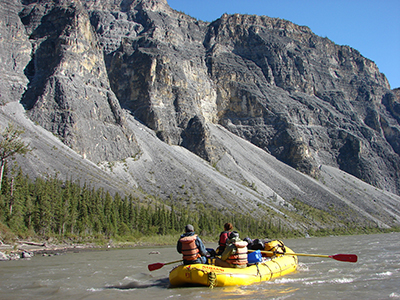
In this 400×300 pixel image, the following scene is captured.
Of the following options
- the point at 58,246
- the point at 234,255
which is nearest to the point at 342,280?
the point at 234,255

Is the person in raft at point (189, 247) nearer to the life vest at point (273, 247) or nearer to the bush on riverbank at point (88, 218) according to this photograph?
the life vest at point (273, 247)

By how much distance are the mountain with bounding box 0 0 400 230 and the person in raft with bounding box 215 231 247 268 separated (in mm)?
53932

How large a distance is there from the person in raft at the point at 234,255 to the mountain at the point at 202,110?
177 ft

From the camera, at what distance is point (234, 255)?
15.5 metres

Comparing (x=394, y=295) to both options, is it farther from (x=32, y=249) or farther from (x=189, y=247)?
(x=32, y=249)

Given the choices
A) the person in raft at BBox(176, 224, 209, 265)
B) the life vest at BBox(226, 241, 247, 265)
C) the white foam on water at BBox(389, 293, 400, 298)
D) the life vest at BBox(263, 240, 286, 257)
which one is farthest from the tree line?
the white foam on water at BBox(389, 293, 400, 298)

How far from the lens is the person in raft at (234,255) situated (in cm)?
1547

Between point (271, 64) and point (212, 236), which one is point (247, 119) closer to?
point (271, 64)

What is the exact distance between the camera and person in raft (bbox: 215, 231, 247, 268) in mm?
15469

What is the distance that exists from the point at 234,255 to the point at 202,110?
129 meters

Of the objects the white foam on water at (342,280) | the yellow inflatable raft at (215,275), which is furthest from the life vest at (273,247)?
the white foam on water at (342,280)

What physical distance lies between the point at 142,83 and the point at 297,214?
73182mm

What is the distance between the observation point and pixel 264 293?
528 inches

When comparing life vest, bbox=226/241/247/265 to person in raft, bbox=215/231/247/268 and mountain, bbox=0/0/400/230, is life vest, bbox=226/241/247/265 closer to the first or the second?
person in raft, bbox=215/231/247/268
